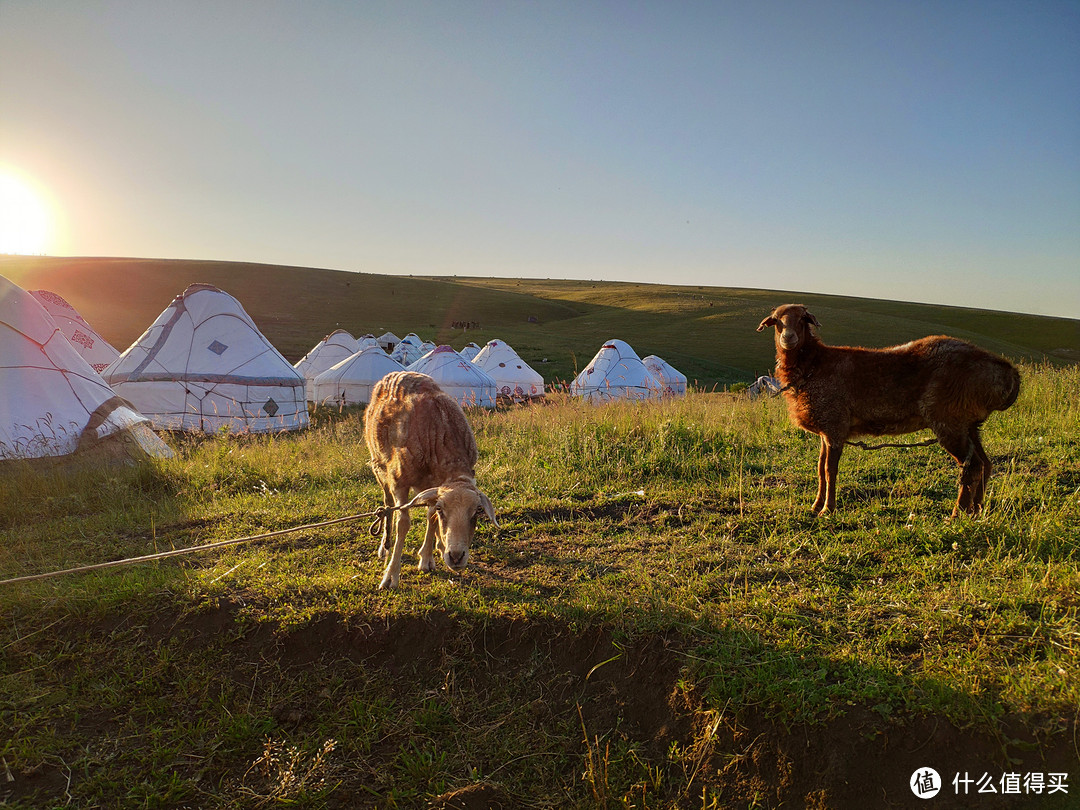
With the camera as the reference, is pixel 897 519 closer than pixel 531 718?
No

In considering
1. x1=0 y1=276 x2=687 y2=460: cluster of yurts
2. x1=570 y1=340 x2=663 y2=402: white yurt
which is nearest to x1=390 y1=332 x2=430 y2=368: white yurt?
x1=0 y1=276 x2=687 y2=460: cluster of yurts

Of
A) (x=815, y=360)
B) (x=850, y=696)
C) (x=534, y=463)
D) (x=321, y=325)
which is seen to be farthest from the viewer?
(x=321, y=325)

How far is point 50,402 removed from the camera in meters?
10.4

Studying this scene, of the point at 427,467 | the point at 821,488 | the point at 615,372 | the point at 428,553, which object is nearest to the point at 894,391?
the point at 821,488

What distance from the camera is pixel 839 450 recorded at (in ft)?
17.1

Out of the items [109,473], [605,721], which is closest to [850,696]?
[605,721]

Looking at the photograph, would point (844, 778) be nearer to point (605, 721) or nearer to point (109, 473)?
point (605, 721)

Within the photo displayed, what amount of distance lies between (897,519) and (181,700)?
5.38 meters

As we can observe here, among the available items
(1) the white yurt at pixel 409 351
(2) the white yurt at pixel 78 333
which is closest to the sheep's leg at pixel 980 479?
(2) the white yurt at pixel 78 333

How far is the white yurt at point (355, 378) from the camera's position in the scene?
89.6ft

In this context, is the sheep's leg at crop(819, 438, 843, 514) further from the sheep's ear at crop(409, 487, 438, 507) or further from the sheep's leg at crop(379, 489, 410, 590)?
the sheep's leg at crop(379, 489, 410, 590)

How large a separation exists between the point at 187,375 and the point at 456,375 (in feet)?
36.5

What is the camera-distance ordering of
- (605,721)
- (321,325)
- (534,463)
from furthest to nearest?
1. (321,325)
2. (534,463)
3. (605,721)

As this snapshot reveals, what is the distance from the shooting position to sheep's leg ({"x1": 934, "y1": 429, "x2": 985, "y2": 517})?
4754 mm
